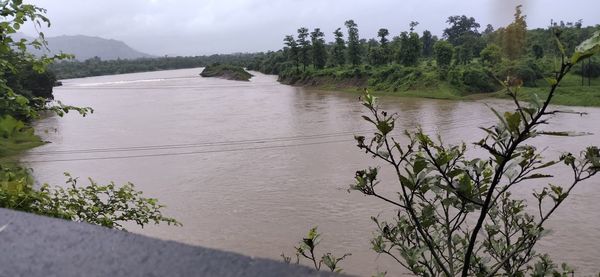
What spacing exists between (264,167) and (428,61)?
83.8 feet

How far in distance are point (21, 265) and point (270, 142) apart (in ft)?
43.3

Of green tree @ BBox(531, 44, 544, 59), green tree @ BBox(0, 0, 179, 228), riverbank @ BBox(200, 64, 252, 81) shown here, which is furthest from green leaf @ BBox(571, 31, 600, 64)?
riverbank @ BBox(200, 64, 252, 81)

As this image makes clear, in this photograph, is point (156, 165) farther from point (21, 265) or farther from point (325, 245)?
point (21, 265)

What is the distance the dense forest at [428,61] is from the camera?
893 inches

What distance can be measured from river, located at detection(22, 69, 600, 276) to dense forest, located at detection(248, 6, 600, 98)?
9.16 ft

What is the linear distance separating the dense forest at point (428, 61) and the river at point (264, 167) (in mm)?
2791

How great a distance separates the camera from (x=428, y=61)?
111ft

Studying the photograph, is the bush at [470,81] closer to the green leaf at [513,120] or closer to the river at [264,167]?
the river at [264,167]

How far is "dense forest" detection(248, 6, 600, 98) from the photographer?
22.7 meters

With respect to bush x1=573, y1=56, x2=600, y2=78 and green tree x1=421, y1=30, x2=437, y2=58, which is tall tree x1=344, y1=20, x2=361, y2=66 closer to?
green tree x1=421, y1=30, x2=437, y2=58

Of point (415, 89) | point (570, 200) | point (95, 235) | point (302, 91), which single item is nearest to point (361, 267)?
point (570, 200)

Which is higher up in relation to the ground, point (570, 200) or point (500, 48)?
point (500, 48)

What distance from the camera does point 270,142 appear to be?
45.2ft

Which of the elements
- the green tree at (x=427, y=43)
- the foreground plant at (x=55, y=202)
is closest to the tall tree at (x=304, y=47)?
the green tree at (x=427, y=43)
